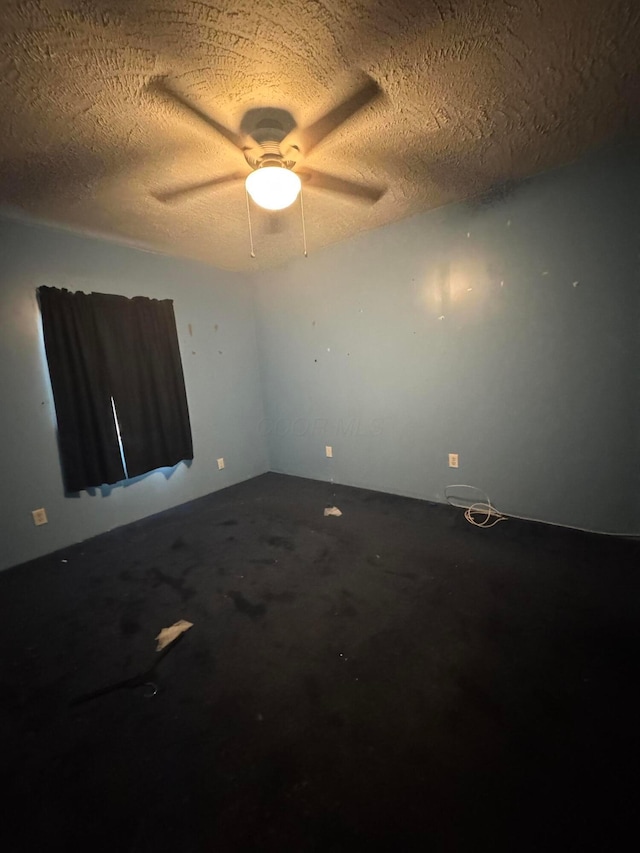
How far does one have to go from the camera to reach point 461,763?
1.03 m

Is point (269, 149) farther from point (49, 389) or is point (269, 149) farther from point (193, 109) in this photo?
point (49, 389)

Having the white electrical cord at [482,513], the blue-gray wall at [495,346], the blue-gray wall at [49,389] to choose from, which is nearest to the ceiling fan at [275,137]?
the blue-gray wall at [495,346]

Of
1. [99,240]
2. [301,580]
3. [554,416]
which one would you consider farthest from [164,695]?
[99,240]

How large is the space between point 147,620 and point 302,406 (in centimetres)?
237

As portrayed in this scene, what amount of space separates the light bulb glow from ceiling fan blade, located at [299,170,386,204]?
0.48 m

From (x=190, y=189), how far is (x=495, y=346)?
2.20 metres

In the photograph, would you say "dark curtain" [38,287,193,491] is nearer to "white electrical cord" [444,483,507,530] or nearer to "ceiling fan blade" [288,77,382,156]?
"ceiling fan blade" [288,77,382,156]

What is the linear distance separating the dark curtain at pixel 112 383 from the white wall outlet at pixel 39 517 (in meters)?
Result: 0.22

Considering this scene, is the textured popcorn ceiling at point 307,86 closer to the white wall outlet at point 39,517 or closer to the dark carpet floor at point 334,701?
the white wall outlet at point 39,517

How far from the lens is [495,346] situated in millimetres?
2441

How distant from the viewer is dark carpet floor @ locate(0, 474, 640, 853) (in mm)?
917

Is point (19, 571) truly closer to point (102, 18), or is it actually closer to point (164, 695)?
point (164, 695)

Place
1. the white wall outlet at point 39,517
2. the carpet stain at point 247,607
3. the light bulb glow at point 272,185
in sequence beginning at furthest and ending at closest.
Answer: the white wall outlet at point 39,517
the carpet stain at point 247,607
the light bulb glow at point 272,185

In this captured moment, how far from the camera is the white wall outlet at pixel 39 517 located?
7.93 ft
